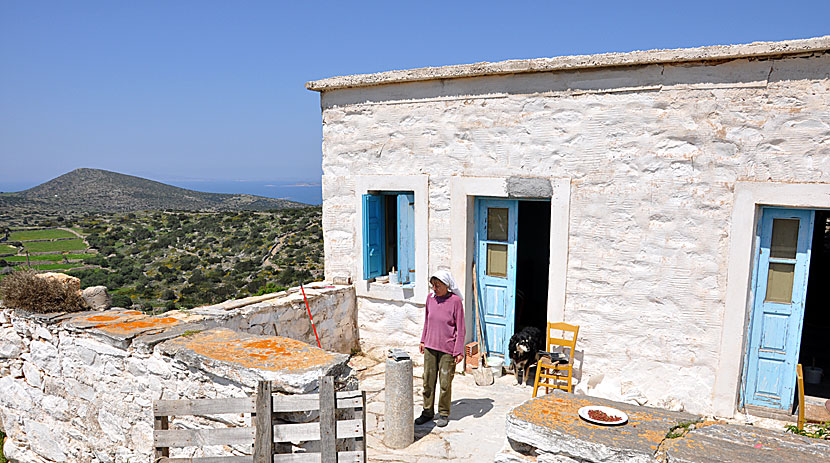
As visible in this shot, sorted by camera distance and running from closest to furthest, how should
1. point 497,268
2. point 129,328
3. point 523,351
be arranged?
point 129,328 < point 523,351 < point 497,268

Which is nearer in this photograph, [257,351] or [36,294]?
[257,351]

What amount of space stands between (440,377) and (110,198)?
126 ft

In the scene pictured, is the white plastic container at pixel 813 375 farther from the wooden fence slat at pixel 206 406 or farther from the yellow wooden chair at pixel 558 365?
the wooden fence slat at pixel 206 406

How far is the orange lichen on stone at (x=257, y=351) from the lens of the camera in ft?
12.1

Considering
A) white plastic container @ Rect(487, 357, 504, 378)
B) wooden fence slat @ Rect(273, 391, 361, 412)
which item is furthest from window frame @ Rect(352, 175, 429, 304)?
wooden fence slat @ Rect(273, 391, 361, 412)

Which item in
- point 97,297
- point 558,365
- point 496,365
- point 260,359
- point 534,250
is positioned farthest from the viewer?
point 534,250

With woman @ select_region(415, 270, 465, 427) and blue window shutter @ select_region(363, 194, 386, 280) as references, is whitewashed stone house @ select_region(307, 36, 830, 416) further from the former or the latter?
woman @ select_region(415, 270, 465, 427)

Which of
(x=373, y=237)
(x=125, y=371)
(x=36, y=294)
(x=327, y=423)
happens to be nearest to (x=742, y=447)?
(x=327, y=423)

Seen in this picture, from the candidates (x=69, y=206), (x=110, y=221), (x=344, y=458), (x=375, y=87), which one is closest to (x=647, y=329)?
(x=344, y=458)

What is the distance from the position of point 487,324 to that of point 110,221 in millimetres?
27633

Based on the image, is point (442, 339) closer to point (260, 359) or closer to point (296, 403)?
point (260, 359)

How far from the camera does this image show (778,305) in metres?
5.05

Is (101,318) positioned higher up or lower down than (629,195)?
lower down

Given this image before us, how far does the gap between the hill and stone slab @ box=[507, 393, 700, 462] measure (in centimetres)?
3126
